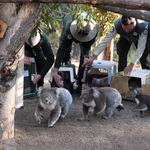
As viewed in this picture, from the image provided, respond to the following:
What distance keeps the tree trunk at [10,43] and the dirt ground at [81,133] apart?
38cm

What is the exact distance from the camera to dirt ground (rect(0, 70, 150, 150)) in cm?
287

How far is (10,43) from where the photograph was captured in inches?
103

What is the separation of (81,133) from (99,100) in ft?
2.24

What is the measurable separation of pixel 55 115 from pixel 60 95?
1.15ft

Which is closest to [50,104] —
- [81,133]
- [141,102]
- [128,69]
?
[81,133]

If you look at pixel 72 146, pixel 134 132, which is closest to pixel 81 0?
pixel 72 146

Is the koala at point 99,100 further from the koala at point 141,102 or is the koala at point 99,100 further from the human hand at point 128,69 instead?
the human hand at point 128,69

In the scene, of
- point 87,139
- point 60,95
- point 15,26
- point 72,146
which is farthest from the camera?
point 60,95

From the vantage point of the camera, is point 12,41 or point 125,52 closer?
point 12,41

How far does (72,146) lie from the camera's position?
2861 mm

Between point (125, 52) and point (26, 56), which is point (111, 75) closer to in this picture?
point (125, 52)

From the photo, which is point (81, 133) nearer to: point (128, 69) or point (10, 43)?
point (10, 43)

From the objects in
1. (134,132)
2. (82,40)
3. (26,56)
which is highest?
(82,40)

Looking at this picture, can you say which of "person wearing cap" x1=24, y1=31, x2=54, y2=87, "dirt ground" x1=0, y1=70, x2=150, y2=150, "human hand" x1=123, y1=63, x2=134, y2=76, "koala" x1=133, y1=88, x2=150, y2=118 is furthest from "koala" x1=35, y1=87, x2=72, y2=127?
"human hand" x1=123, y1=63, x2=134, y2=76
